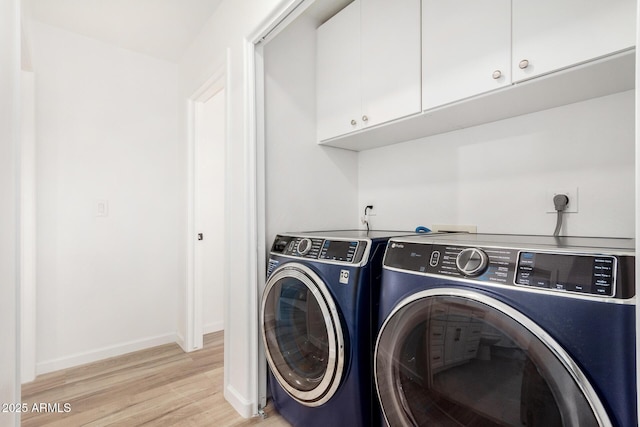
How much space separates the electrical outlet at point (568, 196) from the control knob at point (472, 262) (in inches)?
29.2

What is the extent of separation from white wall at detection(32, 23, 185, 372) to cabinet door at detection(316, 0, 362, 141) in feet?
4.98

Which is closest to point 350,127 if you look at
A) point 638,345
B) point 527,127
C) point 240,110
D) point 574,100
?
point 240,110

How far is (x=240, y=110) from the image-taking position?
1.68 meters

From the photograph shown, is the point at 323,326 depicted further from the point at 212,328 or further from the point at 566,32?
the point at 212,328

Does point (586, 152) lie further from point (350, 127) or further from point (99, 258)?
point (99, 258)

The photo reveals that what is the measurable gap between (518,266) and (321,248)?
2.54 feet

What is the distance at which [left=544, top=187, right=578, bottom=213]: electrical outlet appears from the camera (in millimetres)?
1280

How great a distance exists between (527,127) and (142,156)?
2782 mm

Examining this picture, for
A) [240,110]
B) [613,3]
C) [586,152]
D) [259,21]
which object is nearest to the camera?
[613,3]

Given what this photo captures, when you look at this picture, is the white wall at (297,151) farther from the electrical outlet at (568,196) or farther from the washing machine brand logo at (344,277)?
the electrical outlet at (568,196)

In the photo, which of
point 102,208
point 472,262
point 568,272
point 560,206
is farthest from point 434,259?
point 102,208

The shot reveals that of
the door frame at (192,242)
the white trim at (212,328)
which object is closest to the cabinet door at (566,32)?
the door frame at (192,242)

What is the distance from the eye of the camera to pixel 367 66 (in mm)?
1651

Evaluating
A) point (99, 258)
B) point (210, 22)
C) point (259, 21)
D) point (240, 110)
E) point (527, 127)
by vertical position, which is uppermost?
point (210, 22)
